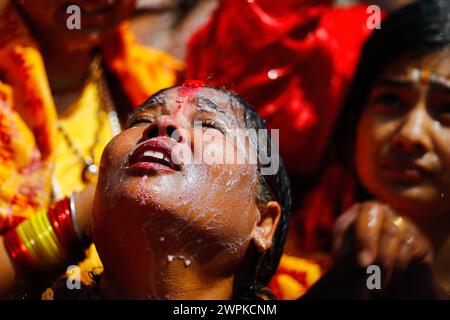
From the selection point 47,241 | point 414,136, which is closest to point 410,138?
point 414,136

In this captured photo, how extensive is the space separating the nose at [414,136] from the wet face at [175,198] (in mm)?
623

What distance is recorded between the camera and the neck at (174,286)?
1.67 m

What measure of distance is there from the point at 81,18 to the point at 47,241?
0.76 m

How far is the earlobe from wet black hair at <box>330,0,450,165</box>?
2.75 feet

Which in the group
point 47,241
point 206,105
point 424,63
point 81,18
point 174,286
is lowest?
point 174,286

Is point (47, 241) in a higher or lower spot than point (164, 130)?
lower

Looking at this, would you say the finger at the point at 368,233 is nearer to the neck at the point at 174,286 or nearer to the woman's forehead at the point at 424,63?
the neck at the point at 174,286

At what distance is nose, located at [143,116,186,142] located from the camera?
1.69 m

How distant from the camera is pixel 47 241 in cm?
195

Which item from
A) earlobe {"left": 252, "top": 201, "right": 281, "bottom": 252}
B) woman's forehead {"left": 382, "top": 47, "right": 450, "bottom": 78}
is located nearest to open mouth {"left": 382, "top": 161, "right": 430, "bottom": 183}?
woman's forehead {"left": 382, "top": 47, "right": 450, "bottom": 78}

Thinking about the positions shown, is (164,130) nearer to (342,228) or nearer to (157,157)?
(157,157)

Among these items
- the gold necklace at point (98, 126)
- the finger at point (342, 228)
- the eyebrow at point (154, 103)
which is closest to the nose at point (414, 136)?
the finger at point (342, 228)
